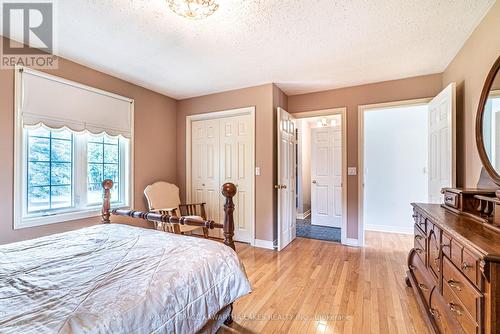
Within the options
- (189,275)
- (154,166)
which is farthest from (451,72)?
(154,166)

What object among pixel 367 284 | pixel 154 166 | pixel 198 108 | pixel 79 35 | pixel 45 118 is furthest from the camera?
pixel 198 108

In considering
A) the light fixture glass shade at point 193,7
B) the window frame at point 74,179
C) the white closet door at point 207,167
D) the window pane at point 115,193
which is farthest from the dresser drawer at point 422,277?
the window pane at point 115,193

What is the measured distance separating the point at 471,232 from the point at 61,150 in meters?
3.62

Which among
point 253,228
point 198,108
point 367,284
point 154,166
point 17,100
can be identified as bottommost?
point 367,284

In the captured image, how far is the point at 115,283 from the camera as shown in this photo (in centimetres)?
103

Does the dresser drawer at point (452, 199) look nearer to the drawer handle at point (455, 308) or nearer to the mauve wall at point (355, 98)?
the drawer handle at point (455, 308)

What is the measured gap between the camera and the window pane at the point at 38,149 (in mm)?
2391

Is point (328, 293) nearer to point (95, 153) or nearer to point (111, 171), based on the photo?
point (111, 171)

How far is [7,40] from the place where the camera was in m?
2.20

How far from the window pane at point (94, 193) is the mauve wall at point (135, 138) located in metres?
0.24

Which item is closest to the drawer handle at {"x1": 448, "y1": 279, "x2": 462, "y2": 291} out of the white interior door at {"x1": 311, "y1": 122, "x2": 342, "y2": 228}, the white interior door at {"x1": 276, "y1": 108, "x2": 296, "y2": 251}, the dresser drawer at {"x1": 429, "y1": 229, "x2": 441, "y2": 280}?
the dresser drawer at {"x1": 429, "y1": 229, "x2": 441, "y2": 280}

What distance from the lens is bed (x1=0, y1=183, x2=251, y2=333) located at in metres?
0.82

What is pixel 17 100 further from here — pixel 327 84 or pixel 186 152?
pixel 327 84

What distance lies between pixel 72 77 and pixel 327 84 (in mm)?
3254
